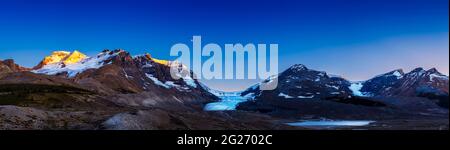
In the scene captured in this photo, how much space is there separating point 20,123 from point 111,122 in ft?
56.0

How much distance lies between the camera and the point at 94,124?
11275cm

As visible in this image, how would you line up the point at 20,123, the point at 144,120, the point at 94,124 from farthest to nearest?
the point at 144,120 < the point at 94,124 < the point at 20,123
